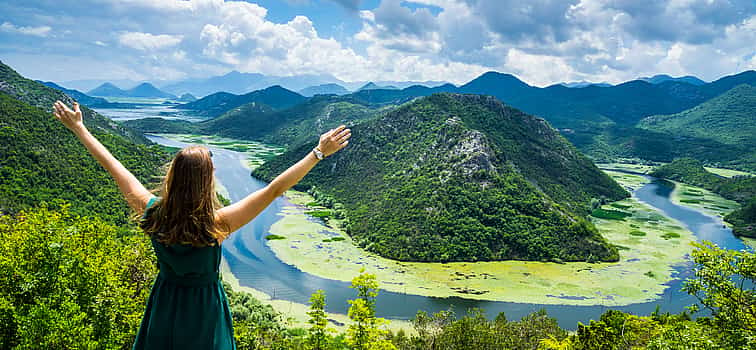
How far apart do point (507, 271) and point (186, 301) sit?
63.3m

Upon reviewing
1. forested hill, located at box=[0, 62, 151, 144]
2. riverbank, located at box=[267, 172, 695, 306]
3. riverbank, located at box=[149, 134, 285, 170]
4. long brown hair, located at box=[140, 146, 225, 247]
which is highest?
forested hill, located at box=[0, 62, 151, 144]

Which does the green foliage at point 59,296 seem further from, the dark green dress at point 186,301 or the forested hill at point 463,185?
the forested hill at point 463,185

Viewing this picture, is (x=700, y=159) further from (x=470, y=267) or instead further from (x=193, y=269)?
(x=193, y=269)

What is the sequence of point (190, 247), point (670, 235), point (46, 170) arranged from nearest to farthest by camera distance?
point (190, 247) → point (46, 170) → point (670, 235)

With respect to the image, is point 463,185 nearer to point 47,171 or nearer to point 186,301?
point 47,171

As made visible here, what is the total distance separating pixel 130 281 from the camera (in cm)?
1794

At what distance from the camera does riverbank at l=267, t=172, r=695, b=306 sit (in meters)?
54.9

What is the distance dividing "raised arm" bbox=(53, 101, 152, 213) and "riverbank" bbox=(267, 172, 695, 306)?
51828mm

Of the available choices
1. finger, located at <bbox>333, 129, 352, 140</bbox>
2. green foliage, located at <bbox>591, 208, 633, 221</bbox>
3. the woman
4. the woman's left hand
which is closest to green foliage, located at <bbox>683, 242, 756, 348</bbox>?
finger, located at <bbox>333, 129, 352, 140</bbox>

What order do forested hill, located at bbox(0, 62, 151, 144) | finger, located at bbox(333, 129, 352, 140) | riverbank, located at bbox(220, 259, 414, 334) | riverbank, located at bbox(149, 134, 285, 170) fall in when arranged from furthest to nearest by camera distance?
1. riverbank, located at bbox(149, 134, 285, 170)
2. forested hill, located at bbox(0, 62, 151, 144)
3. riverbank, located at bbox(220, 259, 414, 334)
4. finger, located at bbox(333, 129, 352, 140)

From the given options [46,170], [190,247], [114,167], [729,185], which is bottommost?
[729,185]

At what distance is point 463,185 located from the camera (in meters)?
78.2

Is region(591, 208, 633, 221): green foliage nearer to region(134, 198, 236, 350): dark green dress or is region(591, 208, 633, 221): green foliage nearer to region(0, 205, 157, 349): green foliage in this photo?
region(0, 205, 157, 349): green foliage

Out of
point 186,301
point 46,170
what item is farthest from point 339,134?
point 46,170
